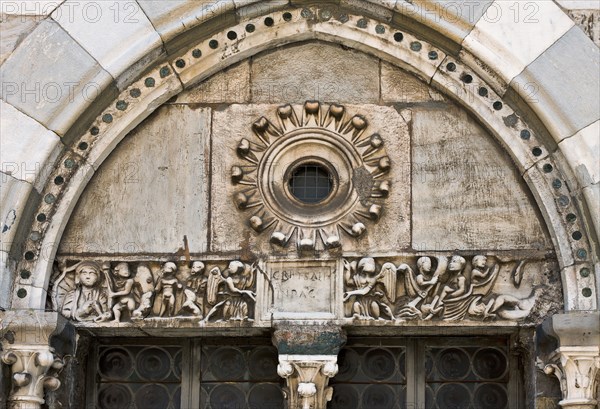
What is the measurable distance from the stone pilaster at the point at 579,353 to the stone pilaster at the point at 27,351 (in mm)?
2778

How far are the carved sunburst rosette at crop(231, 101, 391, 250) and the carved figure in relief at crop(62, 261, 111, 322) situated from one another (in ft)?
3.07

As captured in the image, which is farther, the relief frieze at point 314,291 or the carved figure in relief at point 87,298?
the carved figure in relief at point 87,298

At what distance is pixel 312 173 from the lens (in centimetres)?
927

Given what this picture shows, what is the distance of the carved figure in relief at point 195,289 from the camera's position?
8961 millimetres

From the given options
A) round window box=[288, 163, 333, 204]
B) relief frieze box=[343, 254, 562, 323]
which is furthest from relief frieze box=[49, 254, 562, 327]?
round window box=[288, 163, 333, 204]

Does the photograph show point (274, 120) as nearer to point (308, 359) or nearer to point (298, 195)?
point (298, 195)

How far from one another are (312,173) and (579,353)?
1897 mm

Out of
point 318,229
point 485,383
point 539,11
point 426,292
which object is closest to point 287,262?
point 318,229

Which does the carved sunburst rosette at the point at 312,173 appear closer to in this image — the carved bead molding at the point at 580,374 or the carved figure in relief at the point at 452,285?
the carved figure in relief at the point at 452,285

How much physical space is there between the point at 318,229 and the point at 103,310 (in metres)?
1.32

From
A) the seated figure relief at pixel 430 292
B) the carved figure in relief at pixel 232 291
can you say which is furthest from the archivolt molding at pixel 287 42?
the carved figure in relief at pixel 232 291

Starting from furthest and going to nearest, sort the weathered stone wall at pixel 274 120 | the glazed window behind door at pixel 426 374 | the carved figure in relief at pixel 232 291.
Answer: the glazed window behind door at pixel 426 374 < the weathered stone wall at pixel 274 120 < the carved figure in relief at pixel 232 291

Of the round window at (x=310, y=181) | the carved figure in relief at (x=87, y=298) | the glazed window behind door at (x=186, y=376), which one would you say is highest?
the round window at (x=310, y=181)

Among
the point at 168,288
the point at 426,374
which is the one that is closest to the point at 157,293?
the point at 168,288
